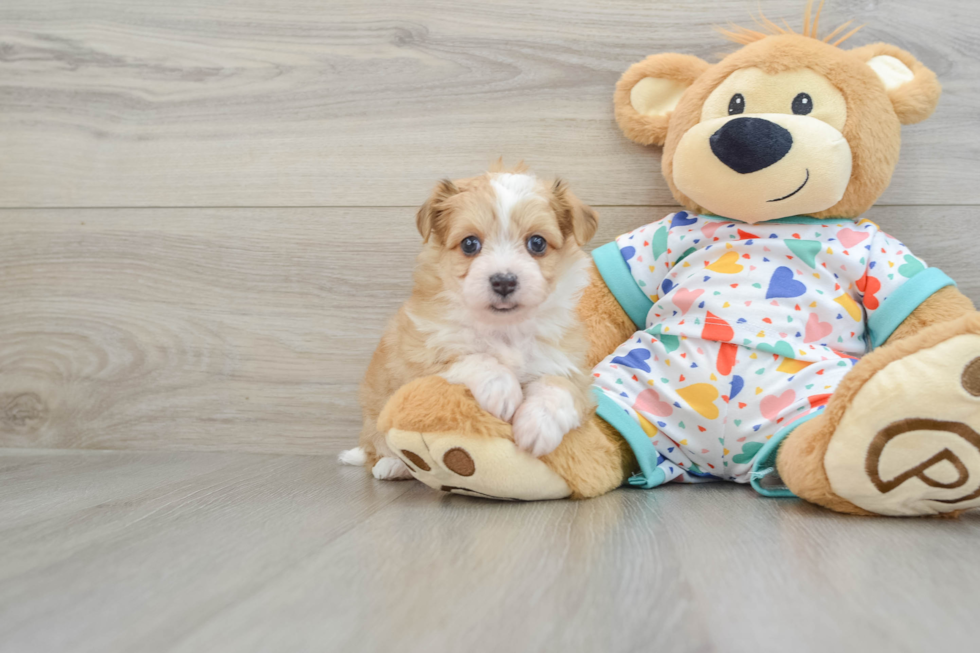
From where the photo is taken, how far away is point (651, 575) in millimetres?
824

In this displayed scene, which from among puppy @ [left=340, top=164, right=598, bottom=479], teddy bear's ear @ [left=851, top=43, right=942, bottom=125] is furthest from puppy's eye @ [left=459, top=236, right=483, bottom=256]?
teddy bear's ear @ [left=851, top=43, right=942, bottom=125]

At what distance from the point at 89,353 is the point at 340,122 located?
0.97 m

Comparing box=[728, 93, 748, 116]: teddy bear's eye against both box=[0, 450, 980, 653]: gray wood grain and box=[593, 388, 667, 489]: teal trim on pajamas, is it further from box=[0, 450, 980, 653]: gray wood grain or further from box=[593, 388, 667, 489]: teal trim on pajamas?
box=[0, 450, 980, 653]: gray wood grain

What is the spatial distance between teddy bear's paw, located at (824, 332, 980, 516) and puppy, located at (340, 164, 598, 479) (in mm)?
450

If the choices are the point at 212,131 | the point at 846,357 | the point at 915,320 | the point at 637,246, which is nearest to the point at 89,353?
the point at 212,131

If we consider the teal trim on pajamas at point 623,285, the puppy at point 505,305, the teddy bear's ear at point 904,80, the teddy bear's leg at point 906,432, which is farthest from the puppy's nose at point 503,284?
the teddy bear's ear at point 904,80

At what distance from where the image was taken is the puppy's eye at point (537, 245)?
1312 mm

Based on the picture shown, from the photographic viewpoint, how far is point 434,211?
1351 mm

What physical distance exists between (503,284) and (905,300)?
83cm

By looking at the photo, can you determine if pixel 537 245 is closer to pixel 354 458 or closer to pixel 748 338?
pixel 748 338

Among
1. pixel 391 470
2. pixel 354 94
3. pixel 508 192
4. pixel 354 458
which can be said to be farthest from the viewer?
pixel 354 94

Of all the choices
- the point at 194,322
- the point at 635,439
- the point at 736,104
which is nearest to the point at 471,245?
the point at 635,439

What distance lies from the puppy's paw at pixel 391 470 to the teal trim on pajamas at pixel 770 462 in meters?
0.72

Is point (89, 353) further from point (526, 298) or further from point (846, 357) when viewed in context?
point (846, 357)
